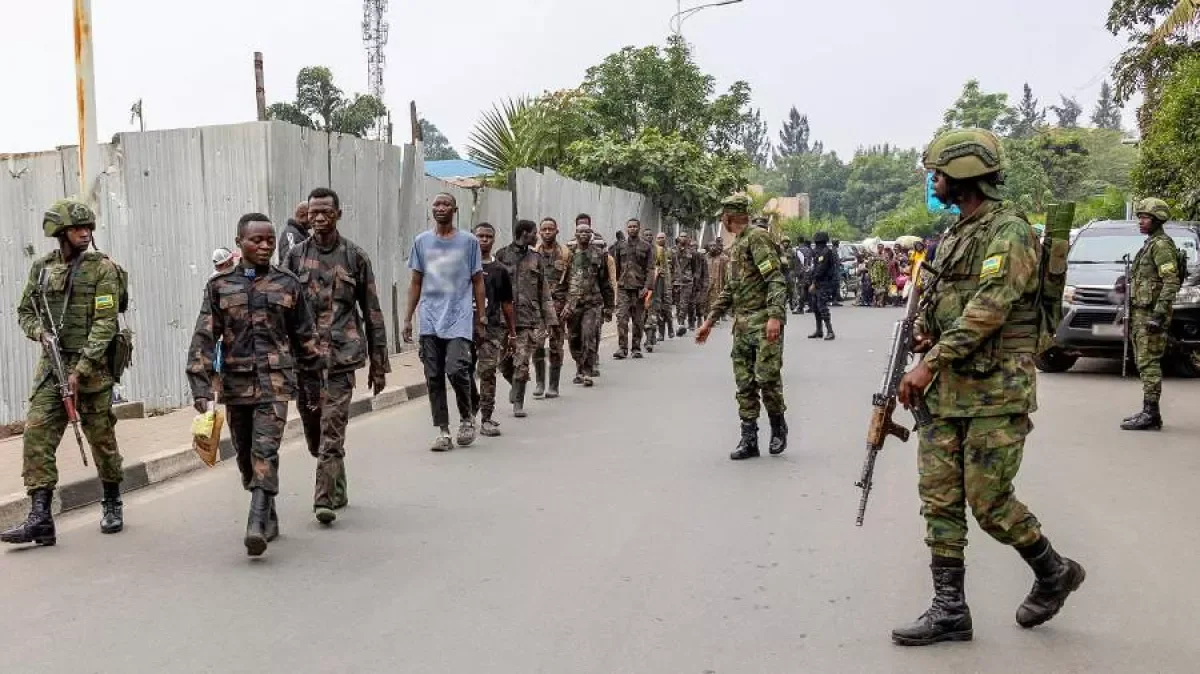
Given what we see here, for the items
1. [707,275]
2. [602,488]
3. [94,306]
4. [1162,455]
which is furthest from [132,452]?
[707,275]

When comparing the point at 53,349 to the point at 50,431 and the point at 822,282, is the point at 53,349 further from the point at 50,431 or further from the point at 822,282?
the point at 822,282

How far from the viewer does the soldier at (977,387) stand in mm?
4395

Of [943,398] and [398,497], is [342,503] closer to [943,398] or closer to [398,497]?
[398,497]

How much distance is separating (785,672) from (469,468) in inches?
172

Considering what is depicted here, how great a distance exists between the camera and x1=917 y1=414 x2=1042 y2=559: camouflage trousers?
443cm

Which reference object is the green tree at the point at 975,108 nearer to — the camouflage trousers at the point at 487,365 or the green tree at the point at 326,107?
the green tree at the point at 326,107

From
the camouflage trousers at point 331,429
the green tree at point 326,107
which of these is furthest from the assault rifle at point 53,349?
the green tree at point 326,107

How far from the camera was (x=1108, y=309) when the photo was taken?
1306 centimetres

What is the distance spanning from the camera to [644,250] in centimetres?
1627

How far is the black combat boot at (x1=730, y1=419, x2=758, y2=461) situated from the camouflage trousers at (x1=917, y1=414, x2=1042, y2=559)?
383cm

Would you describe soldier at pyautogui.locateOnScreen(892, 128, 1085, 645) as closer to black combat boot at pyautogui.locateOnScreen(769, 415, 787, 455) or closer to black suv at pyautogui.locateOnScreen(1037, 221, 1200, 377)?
black combat boot at pyautogui.locateOnScreen(769, 415, 787, 455)

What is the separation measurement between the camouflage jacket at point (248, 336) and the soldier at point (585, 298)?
6961 mm

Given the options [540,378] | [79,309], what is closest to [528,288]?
[540,378]

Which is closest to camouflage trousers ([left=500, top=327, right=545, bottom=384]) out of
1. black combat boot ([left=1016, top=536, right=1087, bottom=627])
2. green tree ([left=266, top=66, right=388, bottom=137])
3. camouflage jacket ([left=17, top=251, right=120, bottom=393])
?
camouflage jacket ([left=17, top=251, right=120, bottom=393])
